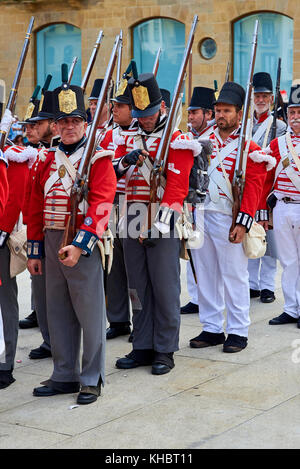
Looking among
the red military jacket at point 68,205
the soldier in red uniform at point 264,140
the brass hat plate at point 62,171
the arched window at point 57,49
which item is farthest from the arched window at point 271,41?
the brass hat plate at point 62,171

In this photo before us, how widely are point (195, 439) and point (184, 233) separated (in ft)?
6.19

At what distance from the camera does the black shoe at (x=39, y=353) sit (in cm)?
652

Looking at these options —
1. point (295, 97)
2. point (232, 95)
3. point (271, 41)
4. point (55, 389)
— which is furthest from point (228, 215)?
point (271, 41)

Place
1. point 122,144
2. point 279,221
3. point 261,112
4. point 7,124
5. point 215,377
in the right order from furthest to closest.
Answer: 1. point 261,112
2. point 279,221
3. point 122,144
4. point 215,377
5. point 7,124

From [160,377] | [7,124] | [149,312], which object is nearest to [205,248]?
[149,312]

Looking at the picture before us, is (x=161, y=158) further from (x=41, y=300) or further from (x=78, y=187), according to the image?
(x=41, y=300)

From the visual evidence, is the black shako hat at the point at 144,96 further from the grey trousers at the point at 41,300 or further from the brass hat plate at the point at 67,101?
the grey trousers at the point at 41,300

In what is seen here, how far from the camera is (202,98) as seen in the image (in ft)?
25.9

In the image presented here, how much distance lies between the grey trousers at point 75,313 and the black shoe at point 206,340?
138 cm

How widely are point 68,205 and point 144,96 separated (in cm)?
104

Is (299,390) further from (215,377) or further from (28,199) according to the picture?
(28,199)

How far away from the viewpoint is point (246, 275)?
6.65 m

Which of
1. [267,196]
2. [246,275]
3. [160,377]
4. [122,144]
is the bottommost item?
[160,377]

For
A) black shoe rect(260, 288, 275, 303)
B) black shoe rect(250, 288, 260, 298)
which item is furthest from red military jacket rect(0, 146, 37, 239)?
black shoe rect(250, 288, 260, 298)
